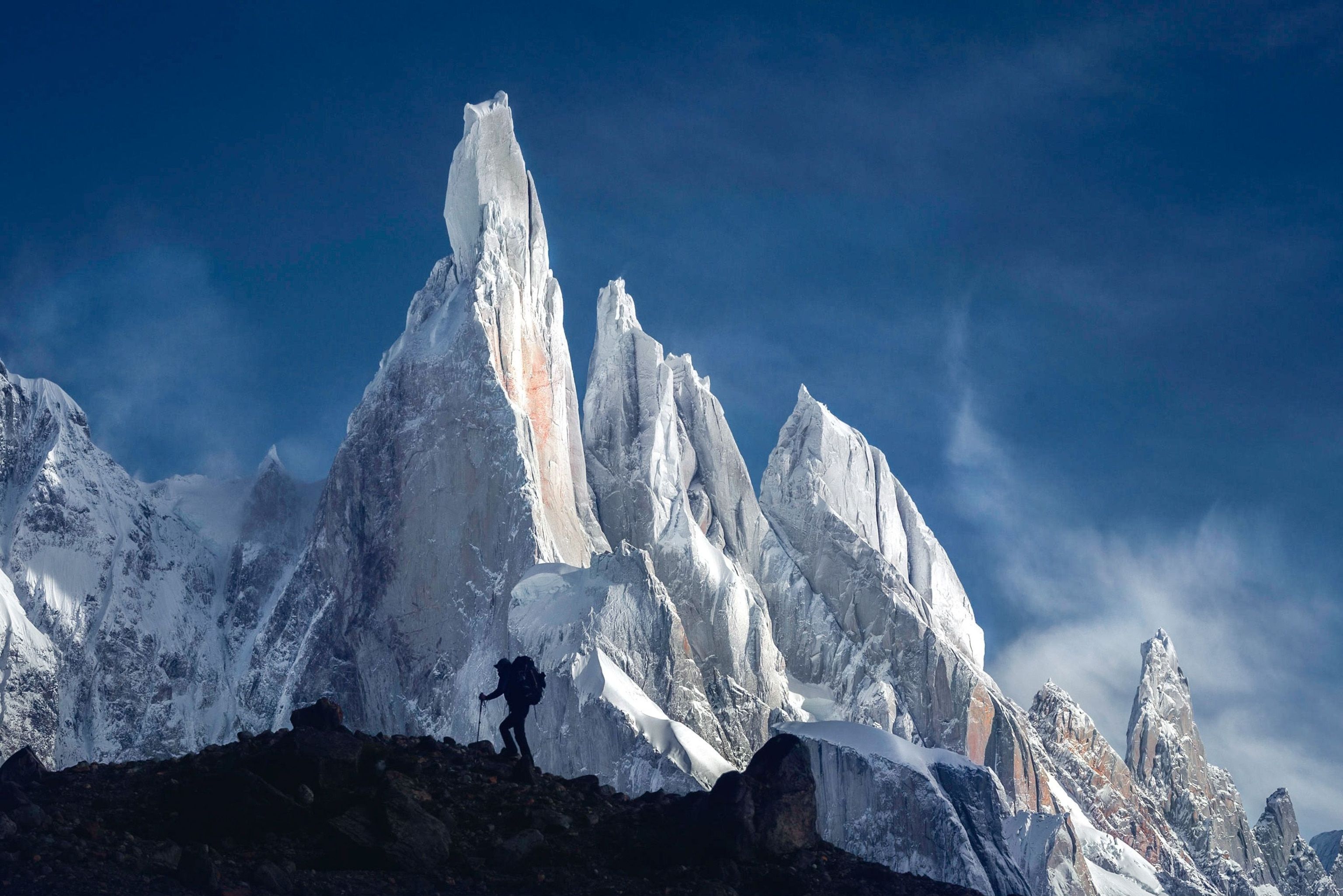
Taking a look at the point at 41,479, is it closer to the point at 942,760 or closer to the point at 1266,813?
the point at 942,760

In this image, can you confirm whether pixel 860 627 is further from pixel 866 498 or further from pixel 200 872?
pixel 200 872

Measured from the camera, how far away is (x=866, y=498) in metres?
143

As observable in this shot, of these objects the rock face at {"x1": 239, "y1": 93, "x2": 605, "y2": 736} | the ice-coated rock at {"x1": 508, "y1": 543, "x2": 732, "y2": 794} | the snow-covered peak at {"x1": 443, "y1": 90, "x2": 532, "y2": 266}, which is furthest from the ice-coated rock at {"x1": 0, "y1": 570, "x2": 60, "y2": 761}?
the snow-covered peak at {"x1": 443, "y1": 90, "x2": 532, "y2": 266}

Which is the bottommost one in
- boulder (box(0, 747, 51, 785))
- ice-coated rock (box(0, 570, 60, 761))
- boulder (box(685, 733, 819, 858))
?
boulder (box(0, 747, 51, 785))

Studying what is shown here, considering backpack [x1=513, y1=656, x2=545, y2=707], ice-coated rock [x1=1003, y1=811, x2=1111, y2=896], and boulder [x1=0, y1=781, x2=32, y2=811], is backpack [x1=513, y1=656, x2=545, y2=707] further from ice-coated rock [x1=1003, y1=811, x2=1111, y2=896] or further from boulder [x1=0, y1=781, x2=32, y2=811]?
ice-coated rock [x1=1003, y1=811, x2=1111, y2=896]

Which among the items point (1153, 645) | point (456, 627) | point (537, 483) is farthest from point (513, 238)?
point (1153, 645)

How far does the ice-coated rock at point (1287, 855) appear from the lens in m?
148

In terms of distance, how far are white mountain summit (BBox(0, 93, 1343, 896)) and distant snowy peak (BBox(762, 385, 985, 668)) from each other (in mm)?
1578

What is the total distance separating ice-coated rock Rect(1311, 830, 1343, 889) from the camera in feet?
505

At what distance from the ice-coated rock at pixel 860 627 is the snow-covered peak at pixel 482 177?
37206 mm

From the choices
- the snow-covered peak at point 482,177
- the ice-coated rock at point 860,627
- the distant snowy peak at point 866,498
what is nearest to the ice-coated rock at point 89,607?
the snow-covered peak at point 482,177

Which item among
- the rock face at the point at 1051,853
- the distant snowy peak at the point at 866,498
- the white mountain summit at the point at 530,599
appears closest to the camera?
the white mountain summit at the point at 530,599

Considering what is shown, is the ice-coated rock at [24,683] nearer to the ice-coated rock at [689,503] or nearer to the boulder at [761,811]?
the ice-coated rock at [689,503]

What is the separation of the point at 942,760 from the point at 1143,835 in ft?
187
